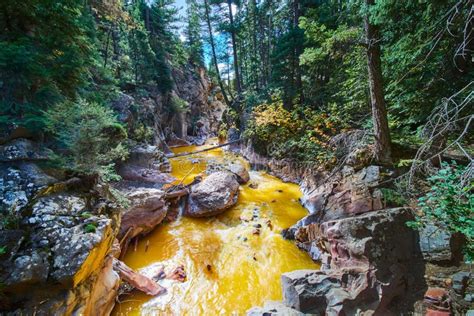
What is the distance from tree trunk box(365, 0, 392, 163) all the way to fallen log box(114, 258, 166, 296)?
6.11 m

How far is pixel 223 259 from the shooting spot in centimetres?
549

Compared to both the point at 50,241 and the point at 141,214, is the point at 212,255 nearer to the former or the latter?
the point at 141,214

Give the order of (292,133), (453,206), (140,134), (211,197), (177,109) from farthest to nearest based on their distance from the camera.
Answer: (177,109) < (140,134) < (292,133) < (211,197) < (453,206)

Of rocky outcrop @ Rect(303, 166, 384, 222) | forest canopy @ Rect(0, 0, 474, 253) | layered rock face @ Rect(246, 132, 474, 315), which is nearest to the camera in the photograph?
layered rock face @ Rect(246, 132, 474, 315)

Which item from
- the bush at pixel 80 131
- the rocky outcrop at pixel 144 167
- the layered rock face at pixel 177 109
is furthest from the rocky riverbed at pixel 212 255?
the layered rock face at pixel 177 109

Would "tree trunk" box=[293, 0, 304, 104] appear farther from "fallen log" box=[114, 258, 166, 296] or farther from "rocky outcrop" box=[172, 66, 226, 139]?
"rocky outcrop" box=[172, 66, 226, 139]

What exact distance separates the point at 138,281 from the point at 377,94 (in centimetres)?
685

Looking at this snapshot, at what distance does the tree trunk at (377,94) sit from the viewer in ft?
15.0

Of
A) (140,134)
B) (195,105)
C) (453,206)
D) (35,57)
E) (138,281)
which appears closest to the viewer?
(453,206)

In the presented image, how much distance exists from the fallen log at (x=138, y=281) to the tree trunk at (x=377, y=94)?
6112mm

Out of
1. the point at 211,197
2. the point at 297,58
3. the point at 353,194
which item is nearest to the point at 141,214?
the point at 211,197

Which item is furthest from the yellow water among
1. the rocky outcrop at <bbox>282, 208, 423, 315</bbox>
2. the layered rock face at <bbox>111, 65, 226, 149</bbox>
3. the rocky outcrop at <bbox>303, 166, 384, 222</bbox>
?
the layered rock face at <bbox>111, 65, 226, 149</bbox>

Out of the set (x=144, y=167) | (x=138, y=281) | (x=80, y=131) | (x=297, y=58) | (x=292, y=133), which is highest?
(x=297, y=58)

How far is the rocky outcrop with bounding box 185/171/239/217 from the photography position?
23.5 feet
